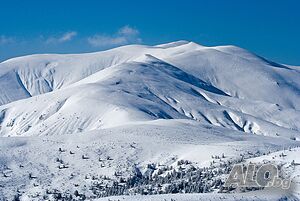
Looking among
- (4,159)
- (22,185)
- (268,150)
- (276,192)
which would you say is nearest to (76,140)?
(4,159)

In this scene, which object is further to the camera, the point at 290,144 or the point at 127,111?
the point at 127,111

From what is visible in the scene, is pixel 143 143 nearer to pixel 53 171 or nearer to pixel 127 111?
pixel 53 171

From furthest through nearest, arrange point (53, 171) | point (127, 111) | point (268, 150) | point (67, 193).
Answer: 1. point (127, 111)
2. point (268, 150)
3. point (53, 171)
4. point (67, 193)

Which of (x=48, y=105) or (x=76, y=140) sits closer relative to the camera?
(x=76, y=140)

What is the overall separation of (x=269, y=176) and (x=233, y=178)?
3.90 metres

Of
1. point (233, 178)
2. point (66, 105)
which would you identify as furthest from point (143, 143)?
point (66, 105)

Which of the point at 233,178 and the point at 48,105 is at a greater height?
the point at 48,105

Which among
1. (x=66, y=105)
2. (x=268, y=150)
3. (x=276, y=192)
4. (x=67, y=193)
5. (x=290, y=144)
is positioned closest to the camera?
(x=276, y=192)

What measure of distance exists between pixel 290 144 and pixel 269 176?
179 feet

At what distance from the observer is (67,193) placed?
8131 cm

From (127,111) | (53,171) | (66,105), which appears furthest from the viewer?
(66,105)

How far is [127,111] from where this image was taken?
161125mm

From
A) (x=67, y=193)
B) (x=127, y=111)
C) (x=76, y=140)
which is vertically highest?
(x=127, y=111)

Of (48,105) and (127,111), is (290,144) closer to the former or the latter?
(127,111)
